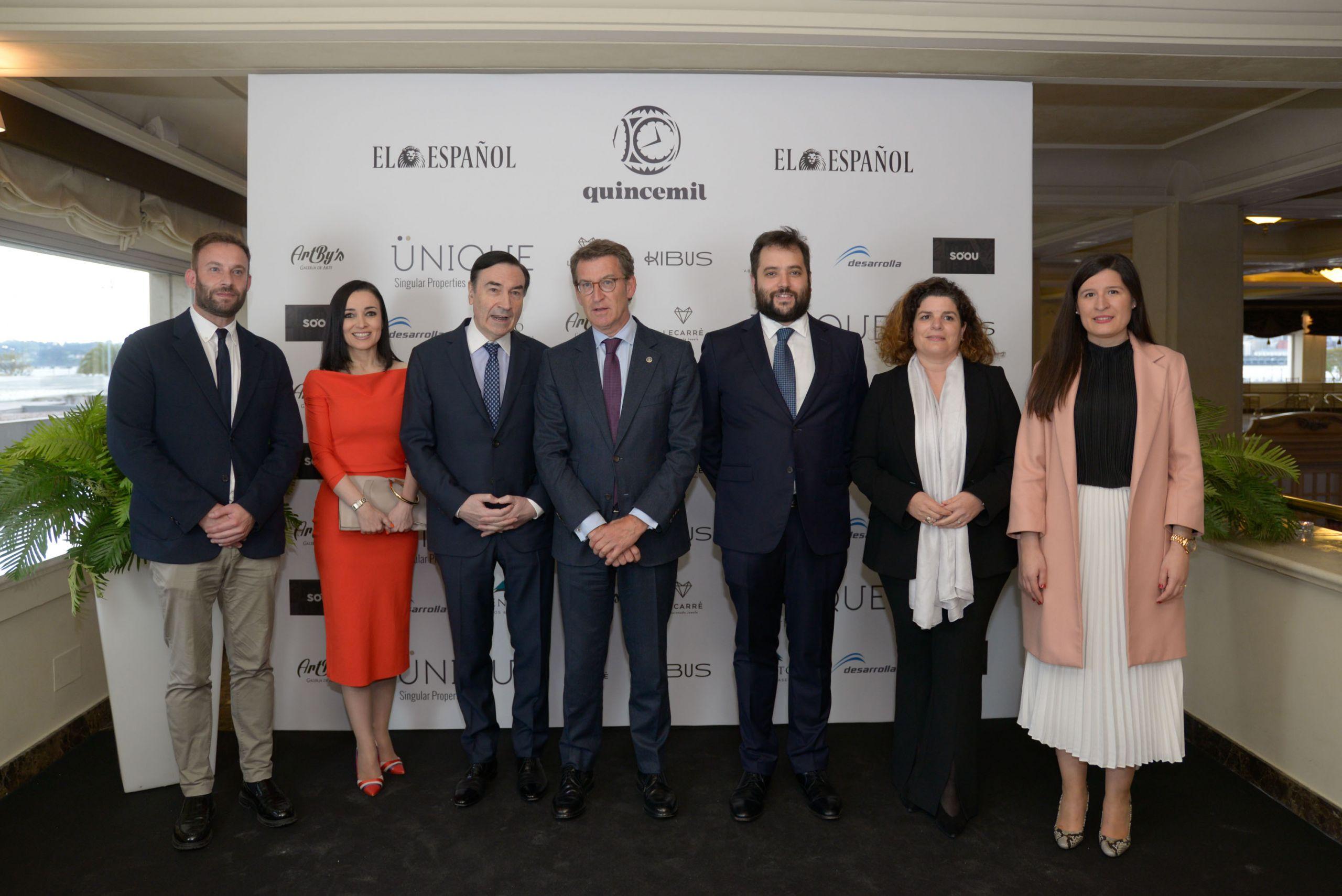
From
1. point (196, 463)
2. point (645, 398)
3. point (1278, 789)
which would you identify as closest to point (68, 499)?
point (196, 463)

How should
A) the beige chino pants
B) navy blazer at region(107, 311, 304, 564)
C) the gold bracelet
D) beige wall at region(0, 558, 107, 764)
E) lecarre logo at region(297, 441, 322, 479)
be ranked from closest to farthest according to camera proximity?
navy blazer at region(107, 311, 304, 564) < the beige chino pants < the gold bracelet < beige wall at region(0, 558, 107, 764) < lecarre logo at region(297, 441, 322, 479)

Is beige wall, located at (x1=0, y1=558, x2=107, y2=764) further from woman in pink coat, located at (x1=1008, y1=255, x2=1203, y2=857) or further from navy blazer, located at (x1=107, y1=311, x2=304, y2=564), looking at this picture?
woman in pink coat, located at (x1=1008, y1=255, x2=1203, y2=857)

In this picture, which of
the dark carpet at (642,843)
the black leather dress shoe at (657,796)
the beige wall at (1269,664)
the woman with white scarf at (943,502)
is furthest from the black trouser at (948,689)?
the beige wall at (1269,664)

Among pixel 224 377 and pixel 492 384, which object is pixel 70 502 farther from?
pixel 492 384

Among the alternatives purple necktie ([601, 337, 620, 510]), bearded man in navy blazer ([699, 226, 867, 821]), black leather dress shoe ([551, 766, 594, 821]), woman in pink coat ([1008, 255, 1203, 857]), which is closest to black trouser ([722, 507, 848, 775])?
bearded man in navy blazer ([699, 226, 867, 821])

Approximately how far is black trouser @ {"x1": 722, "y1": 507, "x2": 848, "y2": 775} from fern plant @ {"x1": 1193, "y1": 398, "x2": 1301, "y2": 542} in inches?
61.9

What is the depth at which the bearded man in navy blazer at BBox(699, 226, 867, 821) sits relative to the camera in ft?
9.21

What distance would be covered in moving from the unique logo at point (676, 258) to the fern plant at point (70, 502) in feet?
6.93

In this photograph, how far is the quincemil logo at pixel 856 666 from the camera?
3785 mm

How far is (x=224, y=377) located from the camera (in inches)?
110

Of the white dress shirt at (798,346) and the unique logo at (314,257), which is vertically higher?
the unique logo at (314,257)

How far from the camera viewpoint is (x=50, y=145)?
4488mm

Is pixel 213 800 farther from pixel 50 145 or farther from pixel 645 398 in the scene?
pixel 50 145

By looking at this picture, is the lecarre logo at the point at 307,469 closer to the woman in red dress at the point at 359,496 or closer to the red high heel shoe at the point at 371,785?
the woman in red dress at the point at 359,496
